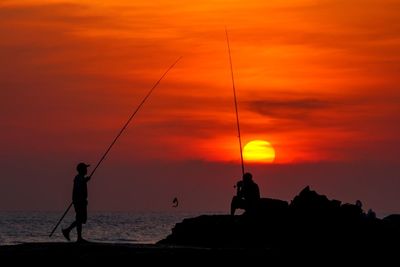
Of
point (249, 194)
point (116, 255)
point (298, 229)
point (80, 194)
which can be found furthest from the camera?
point (249, 194)

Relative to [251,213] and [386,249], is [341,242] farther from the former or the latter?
[251,213]

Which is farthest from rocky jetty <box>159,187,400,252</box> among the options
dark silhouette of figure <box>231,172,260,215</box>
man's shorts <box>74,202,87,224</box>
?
man's shorts <box>74,202,87,224</box>

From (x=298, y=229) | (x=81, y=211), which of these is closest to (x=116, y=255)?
(x=81, y=211)

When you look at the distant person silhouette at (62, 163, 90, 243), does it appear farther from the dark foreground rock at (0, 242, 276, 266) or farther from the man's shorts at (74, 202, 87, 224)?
the dark foreground rock at (0, 242, 276, 266)

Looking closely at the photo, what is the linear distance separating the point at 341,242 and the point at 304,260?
2.79 metres

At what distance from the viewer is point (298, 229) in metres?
31.3

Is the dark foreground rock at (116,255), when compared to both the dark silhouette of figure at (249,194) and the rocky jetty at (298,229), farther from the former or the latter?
the dark silhouette of figure at (249,194)

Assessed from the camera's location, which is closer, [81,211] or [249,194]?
[81,211]

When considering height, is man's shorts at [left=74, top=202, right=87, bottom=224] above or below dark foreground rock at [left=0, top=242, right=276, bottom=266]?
above

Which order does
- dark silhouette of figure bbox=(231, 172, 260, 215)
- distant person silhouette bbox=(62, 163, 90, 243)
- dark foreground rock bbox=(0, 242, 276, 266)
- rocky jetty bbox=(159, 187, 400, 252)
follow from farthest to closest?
dark silhouette of figure bbox=(231, 172, 260, 215)
rocky jetty bbox=(159, 187, 400, 252)
distant person silhouette bbox=(62, 163, 90, 243)
dark foreground rock bbox=(0, 242, 276, 266)

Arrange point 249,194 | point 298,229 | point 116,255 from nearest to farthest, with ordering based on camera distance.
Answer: point 116,255, point 298,229, point 249,194

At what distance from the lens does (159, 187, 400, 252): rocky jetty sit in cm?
2841

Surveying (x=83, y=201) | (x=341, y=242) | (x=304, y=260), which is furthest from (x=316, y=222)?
(x=83, y=201)

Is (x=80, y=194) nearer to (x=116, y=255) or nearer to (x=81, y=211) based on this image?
(x=81, y=211)
